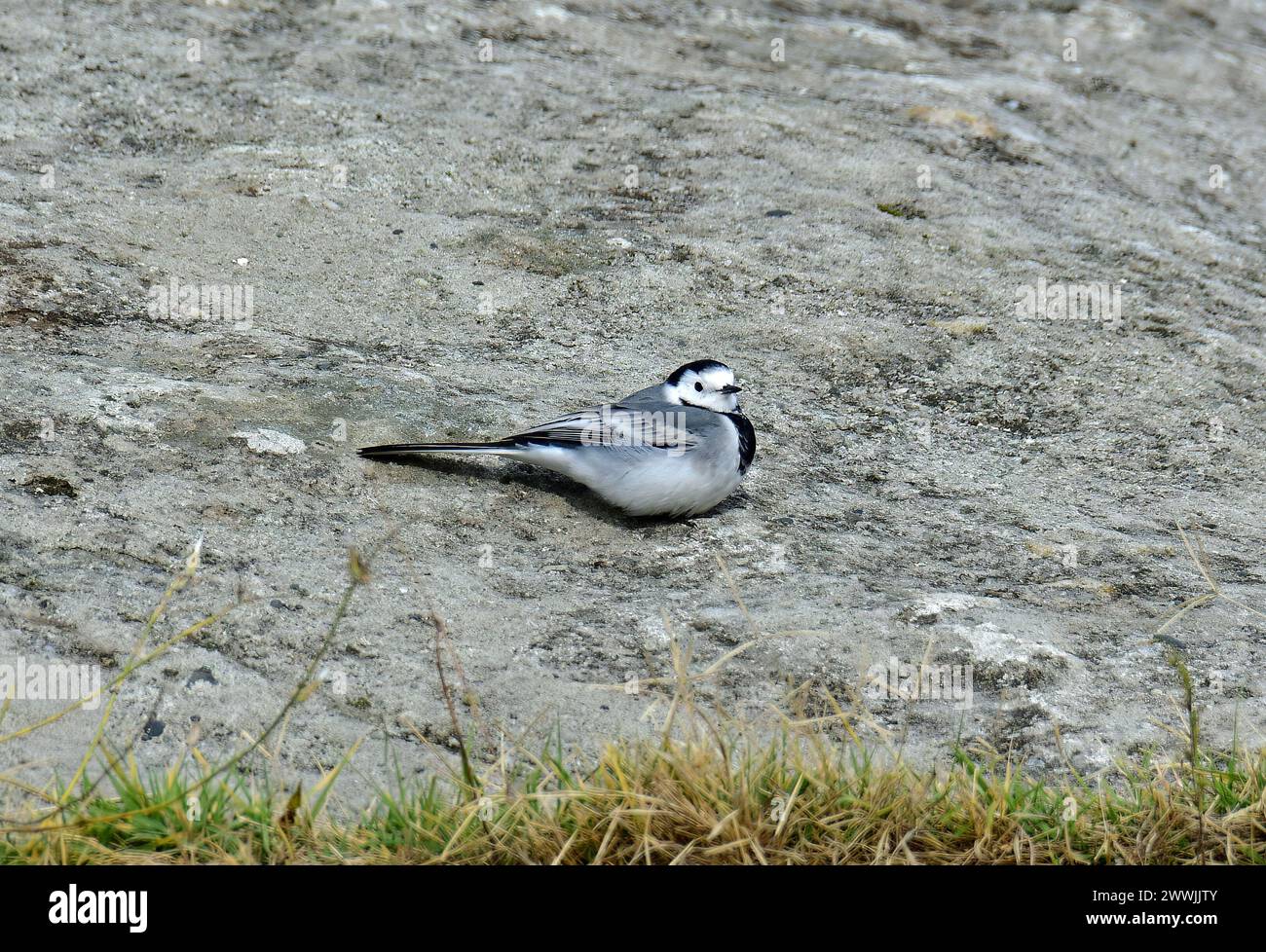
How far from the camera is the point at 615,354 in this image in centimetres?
564

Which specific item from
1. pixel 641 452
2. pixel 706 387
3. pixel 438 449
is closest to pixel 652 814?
pixel 641 452

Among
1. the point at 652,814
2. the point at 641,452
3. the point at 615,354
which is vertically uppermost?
the point at 615,354

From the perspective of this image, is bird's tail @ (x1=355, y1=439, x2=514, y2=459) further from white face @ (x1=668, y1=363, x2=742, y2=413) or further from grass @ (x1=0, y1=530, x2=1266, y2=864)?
grass @ (x1=0, y1=530, x2=1266, y2=864)

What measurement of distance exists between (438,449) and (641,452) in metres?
0.68

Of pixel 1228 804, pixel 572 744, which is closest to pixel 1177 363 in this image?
pixel 1228 804

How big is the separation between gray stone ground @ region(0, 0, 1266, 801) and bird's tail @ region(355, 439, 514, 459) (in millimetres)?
51

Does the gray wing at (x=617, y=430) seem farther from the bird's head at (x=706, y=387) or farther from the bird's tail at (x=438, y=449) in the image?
the bird's head at (x=706, y=387)

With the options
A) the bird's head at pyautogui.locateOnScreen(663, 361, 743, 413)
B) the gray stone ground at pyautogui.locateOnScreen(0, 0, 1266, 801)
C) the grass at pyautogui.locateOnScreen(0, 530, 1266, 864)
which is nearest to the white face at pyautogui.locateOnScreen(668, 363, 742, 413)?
the bird's head at pyautogui.locateOnScreen(663, 361, 743, 413)

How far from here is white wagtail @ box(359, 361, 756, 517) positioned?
171 inches

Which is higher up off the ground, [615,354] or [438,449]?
[615,354]

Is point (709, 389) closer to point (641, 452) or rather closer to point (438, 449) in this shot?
point (641, 452)

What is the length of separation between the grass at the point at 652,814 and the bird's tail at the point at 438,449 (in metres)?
1.64
